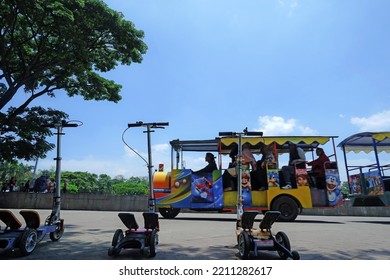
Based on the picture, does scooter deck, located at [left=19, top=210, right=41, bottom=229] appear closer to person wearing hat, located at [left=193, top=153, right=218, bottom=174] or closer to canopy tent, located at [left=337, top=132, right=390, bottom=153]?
person wearing hat, located at [left=193, top=153, right=218, bottom=174]

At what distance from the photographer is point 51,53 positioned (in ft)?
30.5

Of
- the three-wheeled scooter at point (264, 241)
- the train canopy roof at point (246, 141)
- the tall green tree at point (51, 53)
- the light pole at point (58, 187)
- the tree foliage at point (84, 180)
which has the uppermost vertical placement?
the tree foliage at point (84, 180)

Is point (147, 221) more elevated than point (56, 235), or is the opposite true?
point (147, 221)

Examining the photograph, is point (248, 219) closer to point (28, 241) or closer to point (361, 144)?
point (28, 241)

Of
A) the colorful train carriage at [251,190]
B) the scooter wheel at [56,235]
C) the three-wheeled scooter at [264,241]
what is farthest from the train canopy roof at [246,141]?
the three-wheeled scooter at [264,241]

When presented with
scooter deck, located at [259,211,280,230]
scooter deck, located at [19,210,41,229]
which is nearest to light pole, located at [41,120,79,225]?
scooter deck, located at [19,210,41,229]

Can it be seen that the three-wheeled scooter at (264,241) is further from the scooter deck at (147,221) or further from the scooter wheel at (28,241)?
the scooter wheel at (28,241)

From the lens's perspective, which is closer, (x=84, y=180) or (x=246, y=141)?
(x=246, y=141)

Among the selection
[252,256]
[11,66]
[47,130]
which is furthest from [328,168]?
[11,66]

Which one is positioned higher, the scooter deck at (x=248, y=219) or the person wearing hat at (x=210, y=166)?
the person wearing hat at (x=210, y=166)

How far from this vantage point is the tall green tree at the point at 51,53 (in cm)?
804

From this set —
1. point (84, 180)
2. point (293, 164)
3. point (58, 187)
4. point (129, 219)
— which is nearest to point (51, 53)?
point (58, 187)

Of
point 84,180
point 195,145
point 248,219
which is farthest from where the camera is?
point 84,180

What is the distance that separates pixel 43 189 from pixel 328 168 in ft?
54.0
